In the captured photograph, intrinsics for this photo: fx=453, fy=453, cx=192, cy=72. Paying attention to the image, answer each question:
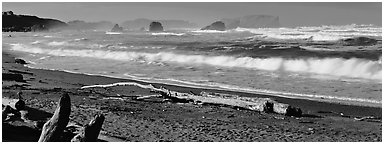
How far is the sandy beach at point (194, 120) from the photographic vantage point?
25.6 ft

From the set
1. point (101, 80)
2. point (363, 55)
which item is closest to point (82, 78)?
point (101, 80)

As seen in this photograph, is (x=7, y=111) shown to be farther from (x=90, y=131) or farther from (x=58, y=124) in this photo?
(x=90, y=131)

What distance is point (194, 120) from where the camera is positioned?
29.8ft

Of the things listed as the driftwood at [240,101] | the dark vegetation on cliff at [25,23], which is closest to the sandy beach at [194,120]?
the driftwood at [240,101]

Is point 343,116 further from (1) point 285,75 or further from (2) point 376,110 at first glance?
(1) point 285,75

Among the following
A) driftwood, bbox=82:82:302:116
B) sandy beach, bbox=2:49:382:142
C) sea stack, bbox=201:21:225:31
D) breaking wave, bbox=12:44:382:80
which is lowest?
sandy beach, bbox=2:49:382:142

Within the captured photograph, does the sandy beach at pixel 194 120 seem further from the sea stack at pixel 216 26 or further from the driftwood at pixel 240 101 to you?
the sea stack at pixel 216 26

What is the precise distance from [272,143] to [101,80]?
9510 millimetres

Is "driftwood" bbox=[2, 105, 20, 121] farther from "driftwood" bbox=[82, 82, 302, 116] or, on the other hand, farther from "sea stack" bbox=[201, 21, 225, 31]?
"sea stack" bbox=[201, 21, 225, 31]

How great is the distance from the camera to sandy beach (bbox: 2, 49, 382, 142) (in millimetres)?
7793

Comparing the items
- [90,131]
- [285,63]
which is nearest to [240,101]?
[90,131]

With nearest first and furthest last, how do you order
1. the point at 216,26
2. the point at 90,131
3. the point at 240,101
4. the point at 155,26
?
the point at 90,131 < the point at 240,101 < the point at 216,26 < the point at 155,26

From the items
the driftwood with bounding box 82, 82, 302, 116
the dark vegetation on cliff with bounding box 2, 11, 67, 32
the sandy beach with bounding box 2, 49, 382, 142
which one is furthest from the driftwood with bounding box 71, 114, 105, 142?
the dark vegetation on cliff with bounding box 2, 11, 67, 32

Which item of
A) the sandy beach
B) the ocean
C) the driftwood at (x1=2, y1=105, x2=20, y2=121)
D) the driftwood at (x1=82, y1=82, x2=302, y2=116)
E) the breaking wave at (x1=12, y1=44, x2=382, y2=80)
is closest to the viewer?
the driftwood at (x1=2, y1=105, x2=20, y2=121)
